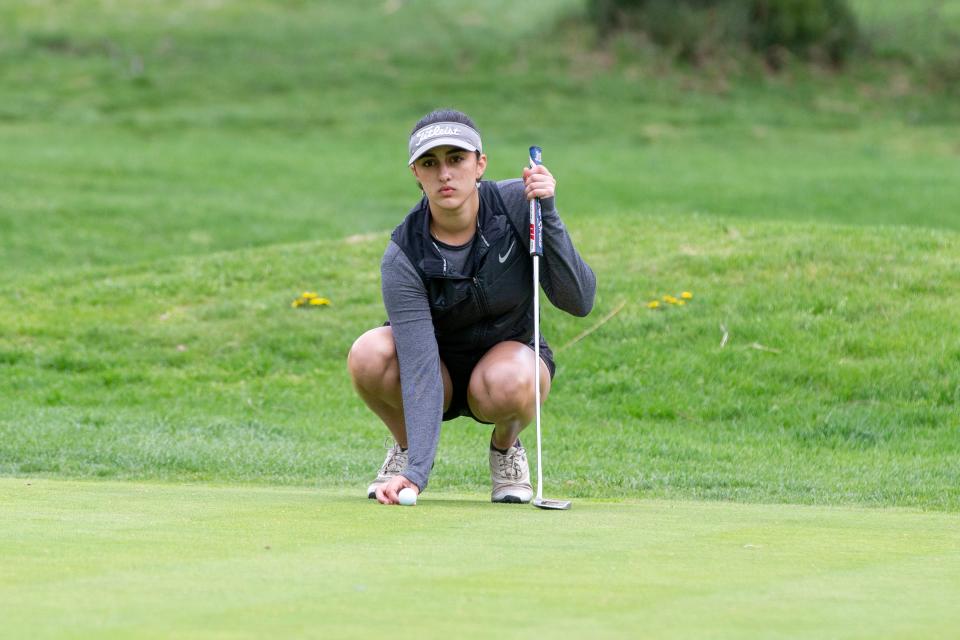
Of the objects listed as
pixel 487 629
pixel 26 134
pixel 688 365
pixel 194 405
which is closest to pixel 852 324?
pixel 688 365

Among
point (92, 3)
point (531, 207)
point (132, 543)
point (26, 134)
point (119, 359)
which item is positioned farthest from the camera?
point (92, 3)

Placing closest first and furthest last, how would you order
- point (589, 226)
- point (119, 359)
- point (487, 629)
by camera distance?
point (487, 629)
point (119, 359)
point (589, 226)

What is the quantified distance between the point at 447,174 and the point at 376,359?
86cm

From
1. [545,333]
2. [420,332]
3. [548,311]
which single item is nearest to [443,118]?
[420,332]

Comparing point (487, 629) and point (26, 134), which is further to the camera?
point (26, 134)

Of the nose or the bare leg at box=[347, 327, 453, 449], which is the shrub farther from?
the nose

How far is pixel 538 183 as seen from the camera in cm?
601

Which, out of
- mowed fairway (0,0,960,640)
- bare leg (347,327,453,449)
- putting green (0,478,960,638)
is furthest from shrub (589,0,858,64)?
putting green (0,478,960,638)

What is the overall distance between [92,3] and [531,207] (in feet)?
123

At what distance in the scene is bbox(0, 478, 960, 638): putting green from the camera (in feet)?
10.5

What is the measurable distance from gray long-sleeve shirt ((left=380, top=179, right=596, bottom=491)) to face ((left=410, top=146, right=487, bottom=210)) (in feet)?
0.97

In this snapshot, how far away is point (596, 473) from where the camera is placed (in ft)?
27.5

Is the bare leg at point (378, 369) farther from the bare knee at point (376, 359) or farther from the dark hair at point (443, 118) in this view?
the dark hair at point (443, 118)

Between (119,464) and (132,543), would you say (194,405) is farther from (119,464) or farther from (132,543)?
(132,543)
